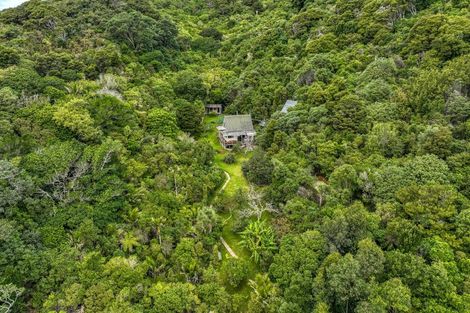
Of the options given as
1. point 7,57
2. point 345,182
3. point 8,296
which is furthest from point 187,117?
point 8,296

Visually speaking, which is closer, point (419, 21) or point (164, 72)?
point (419, 21)

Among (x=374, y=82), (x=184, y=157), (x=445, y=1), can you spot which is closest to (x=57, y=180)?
(x=184, y=157)

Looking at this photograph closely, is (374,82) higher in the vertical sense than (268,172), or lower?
higher

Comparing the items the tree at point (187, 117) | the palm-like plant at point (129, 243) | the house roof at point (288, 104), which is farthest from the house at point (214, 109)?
the palm-like plant at point (129, 243)

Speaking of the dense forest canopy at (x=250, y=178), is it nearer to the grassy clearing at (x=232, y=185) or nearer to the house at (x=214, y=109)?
the grassy clearing at (x=232, y=185)

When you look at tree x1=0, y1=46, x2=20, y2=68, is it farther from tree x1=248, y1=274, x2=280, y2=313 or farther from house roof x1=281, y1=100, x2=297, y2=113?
tree x1=248, y1=274, x2=280, y2=313

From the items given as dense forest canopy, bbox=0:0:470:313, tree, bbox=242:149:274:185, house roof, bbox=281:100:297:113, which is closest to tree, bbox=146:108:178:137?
dense forest canopy, bbox=0:0:470:313

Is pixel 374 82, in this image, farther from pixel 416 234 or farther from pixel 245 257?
pixel 245 257
